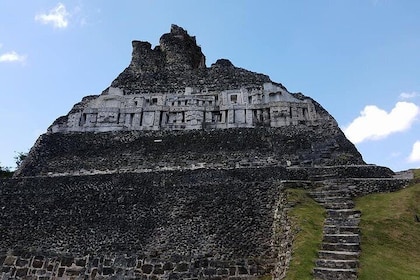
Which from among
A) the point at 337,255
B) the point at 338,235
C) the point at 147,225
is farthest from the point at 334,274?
the point at 147,225

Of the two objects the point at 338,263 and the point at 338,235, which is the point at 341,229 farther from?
the point at 338,263

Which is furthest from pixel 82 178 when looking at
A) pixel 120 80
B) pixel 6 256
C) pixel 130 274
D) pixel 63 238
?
pixel 120 80

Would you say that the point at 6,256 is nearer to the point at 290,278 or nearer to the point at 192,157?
the point at 192,157

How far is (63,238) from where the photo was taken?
555 inches

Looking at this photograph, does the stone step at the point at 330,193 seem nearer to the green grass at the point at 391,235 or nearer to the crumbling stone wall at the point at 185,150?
the green grass at the point at 391,235

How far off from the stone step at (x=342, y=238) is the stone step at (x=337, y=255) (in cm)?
52

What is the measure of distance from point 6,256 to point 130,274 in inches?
177

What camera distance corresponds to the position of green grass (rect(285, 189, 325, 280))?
9484 millimetres

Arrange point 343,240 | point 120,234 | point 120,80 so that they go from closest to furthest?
point 343,240 < point 120,234 < point 120,80

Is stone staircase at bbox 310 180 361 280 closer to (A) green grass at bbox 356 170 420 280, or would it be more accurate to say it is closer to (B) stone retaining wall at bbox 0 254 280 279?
(A) green grass at bbox 356 170 420 280

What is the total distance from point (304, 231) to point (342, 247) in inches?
43.7

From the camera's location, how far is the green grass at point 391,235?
29.9ft

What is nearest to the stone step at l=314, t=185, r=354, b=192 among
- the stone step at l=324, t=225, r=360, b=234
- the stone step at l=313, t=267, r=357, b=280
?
the stone step at l=324, t=225, r=360, b=234

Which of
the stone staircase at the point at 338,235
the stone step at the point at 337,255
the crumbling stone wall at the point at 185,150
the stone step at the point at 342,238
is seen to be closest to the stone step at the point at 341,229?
the stone staircase at the point at 338,235
